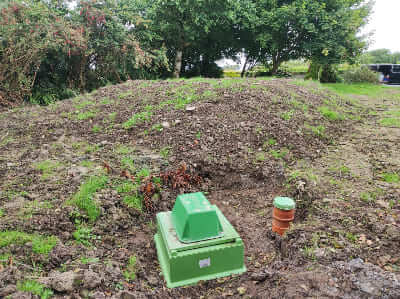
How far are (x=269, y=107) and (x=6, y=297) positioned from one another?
535 centimetres

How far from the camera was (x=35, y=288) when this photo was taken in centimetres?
218

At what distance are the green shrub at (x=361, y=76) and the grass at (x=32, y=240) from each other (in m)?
17.1

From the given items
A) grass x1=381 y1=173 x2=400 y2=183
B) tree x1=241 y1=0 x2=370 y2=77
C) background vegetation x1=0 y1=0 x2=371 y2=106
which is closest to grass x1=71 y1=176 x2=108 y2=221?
grass x1=381 y1=173 x2=400 y2=183

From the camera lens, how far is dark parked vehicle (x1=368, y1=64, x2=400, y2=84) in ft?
62.0

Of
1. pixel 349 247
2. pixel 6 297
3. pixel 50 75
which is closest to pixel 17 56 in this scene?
pixel 50 75

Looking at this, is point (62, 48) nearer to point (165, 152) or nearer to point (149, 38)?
point (149, 38)

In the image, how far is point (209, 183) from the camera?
4324 mm

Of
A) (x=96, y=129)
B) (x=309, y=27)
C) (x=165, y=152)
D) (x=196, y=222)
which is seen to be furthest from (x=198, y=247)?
(x=309, y=27)

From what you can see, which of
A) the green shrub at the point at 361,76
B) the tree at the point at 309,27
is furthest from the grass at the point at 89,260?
the green shrub at the point at 361,76

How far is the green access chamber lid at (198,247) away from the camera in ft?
7.47

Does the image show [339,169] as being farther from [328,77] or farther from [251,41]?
[328,77]

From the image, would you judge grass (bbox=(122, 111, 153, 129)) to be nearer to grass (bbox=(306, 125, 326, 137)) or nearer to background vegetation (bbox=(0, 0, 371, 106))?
grass (bbox=(306, 125, 326, 137))

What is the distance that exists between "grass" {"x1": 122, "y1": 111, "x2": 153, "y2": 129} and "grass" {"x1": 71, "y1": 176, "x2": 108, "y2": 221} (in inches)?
79.6

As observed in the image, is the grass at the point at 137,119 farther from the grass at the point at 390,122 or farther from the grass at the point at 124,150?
the grass at the point at 390,122
